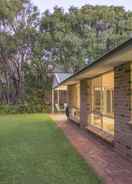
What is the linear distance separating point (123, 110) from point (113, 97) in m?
2.97

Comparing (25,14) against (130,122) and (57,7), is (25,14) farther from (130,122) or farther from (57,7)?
(130,122)

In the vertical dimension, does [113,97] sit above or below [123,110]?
above

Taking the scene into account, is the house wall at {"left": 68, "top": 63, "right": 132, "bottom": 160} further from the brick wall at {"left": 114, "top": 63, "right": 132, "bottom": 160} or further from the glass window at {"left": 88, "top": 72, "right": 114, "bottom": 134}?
the glass window at {"left": 88, "top": 72, "right": 114, "bottom": 134}

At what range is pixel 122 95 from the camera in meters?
6.80

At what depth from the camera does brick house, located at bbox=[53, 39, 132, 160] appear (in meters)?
6.08

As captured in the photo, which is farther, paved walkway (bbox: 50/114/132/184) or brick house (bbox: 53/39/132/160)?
brick house (bbox: 53/39/132/160)

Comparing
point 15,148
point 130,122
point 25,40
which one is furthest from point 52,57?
point 130,122

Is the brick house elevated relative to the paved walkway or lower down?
elevated

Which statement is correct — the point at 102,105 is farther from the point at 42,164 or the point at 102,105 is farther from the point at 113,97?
the point at 42,164

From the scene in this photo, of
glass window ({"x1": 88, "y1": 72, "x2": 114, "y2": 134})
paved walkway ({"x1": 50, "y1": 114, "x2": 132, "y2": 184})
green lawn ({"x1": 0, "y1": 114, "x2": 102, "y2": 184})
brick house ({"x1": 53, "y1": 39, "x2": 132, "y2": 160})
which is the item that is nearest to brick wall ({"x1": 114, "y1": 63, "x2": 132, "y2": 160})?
brick house ({"x1": 53, "y1": 39, "x2": 132, "y2": 160})

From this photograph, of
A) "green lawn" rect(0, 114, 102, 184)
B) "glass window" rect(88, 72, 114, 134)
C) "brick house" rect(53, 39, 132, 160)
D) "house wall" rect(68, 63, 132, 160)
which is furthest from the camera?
"glass window" rect(88, 72, 114, 134)

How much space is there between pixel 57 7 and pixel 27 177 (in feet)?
73.4

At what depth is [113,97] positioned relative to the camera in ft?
31.7

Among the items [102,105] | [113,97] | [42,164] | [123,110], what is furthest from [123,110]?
[102,105]
